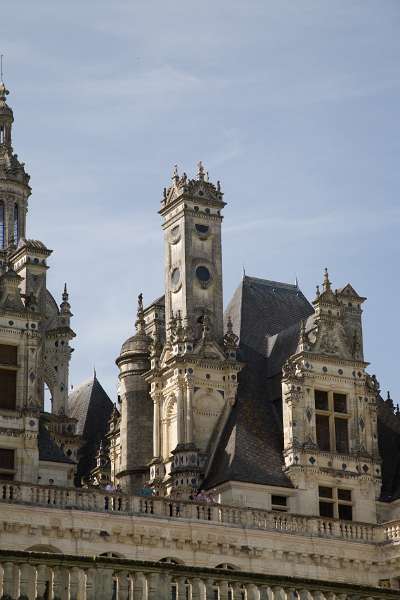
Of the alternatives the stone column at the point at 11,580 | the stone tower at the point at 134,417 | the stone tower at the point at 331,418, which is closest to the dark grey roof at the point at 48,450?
the stone tower at the point at 134,417

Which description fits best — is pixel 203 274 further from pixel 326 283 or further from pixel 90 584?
pixel 90 584

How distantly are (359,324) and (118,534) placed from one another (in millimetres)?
12251

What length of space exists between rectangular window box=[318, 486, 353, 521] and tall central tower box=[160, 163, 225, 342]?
542 centimetres

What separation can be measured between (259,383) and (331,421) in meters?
2.50

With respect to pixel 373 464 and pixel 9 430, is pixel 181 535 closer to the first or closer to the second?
pixel 9 430

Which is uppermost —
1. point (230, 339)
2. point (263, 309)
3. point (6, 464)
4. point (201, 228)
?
point (201, 228)

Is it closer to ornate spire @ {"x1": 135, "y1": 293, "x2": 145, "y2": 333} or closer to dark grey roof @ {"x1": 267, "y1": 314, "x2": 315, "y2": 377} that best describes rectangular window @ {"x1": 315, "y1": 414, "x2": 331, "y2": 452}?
dark grey roof @ {"x1": 267, "y1": 314, "x2": 315, "y2": 377}

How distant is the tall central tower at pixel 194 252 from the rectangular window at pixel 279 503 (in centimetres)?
524

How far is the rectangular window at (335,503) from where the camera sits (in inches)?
1572

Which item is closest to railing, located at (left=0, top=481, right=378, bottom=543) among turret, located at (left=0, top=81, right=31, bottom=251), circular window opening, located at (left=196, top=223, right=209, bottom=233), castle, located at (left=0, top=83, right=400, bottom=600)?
castle, located at (left=0, top=83, right=400, bottom=600)

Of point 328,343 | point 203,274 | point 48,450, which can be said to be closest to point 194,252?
point 203,274

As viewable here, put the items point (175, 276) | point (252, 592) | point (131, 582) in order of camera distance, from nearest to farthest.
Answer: point (131, 582)
point (252, 592)
point (175, 276)

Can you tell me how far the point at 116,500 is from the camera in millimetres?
35250

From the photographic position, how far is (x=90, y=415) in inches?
1965
